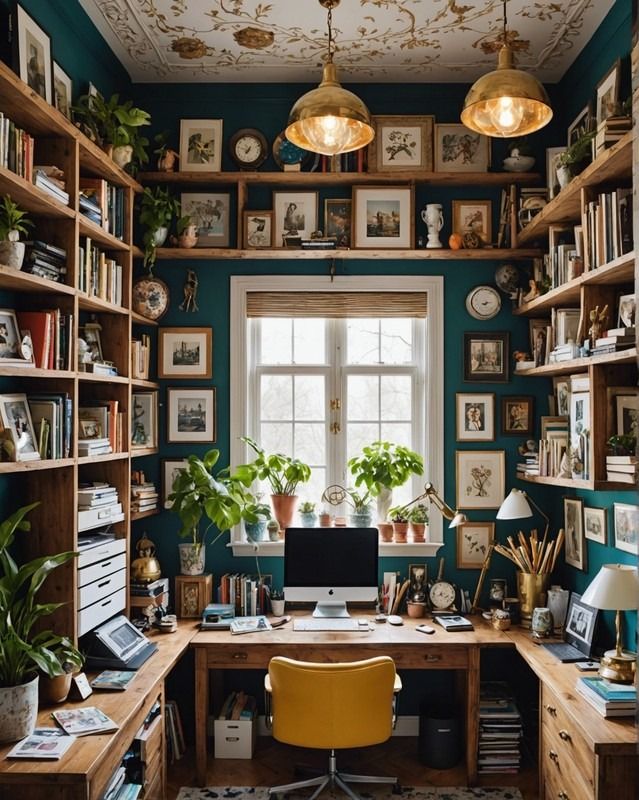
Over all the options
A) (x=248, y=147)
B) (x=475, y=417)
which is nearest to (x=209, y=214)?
(x=248, y=147)

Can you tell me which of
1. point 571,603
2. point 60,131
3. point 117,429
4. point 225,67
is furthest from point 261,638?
point 225,67

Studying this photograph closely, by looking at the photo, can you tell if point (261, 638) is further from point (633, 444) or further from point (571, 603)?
point (633, 444)

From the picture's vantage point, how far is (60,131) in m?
2.94

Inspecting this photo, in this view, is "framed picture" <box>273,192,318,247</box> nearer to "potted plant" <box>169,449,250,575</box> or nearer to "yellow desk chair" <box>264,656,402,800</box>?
"potted plant" <box>169,449,250,575</box>

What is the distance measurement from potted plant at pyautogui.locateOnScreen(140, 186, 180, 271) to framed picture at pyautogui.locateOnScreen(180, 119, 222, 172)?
29 centimetres

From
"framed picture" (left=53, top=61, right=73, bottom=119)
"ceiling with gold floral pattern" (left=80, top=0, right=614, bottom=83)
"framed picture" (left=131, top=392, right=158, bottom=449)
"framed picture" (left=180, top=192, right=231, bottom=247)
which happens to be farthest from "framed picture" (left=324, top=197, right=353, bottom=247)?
"framed picture" (left=53, top=61, right=73, bottom=119)

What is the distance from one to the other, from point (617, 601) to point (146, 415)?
257cm

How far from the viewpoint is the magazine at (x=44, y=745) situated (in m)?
2.34

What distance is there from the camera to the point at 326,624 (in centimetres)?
382

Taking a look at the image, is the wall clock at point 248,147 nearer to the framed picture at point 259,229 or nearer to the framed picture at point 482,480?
the framed picture at point 259,229

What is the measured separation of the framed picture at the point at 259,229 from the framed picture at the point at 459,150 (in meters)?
0.99

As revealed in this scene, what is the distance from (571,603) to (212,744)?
2.07 metres

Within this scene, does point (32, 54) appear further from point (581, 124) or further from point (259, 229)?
point (581, 124)

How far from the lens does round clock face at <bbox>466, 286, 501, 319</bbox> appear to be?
4246 mm
